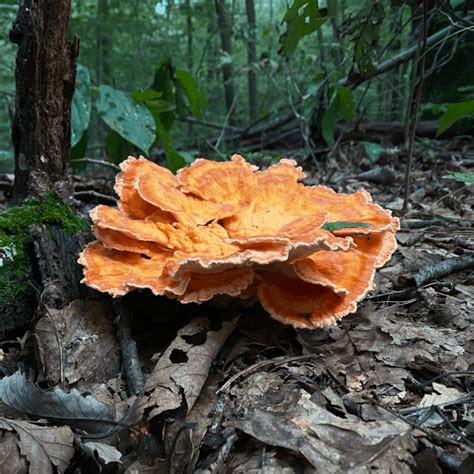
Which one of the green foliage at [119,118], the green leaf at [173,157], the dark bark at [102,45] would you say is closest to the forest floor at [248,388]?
the green foliage at [119,118]

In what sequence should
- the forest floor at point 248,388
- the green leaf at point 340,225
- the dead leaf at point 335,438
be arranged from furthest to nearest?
1. the green leaf at point 340,225
2. the forest floor at point 248,388
3. the dead leaf at point 335,438

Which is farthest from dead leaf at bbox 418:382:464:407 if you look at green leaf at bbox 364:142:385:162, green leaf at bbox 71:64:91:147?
green leaf at bbox 364:142:385:162

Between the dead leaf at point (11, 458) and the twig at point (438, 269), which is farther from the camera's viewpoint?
the twig at point (438, 269)

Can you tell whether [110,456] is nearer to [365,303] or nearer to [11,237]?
[11,237]

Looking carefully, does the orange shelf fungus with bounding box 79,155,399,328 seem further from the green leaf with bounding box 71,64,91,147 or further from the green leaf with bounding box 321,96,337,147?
the green leaf with bounding box 321,96,337,147

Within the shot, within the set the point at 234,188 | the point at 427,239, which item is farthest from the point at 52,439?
the point at 427,239

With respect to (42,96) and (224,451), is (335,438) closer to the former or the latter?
(224,451)

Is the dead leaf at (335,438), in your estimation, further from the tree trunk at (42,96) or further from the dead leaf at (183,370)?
the tree trunk at (42,96)
